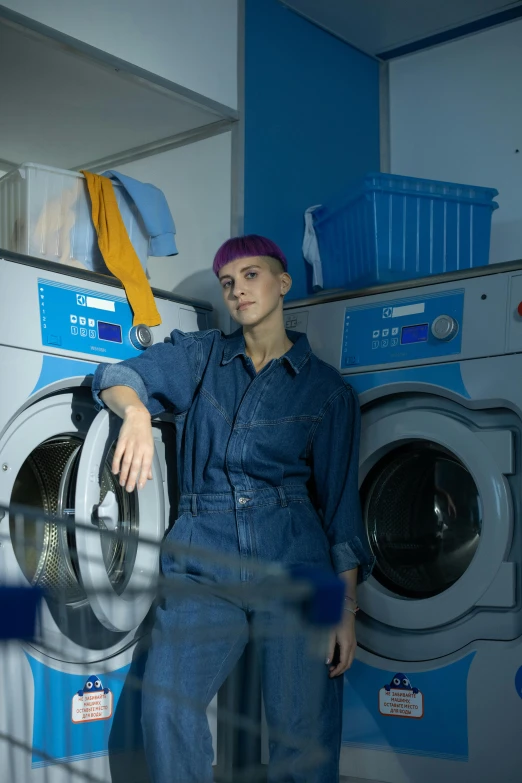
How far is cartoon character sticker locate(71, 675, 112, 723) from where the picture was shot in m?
2.15

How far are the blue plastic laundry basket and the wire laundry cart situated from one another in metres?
1.01

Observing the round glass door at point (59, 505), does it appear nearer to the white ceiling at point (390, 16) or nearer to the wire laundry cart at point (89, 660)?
the wire laundry cart at point (89, 660)

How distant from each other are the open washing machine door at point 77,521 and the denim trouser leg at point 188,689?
121 millimetres

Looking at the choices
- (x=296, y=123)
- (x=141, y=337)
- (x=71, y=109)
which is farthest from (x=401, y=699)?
(x=71, y=109)

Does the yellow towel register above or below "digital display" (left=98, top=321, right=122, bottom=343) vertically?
above

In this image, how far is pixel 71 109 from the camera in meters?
2.99

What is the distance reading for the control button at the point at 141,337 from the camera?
8.07 feet

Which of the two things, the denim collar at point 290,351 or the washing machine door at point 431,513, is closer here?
the washing machine door at point 431,513

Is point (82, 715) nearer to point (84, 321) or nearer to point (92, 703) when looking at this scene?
point (92, 703)

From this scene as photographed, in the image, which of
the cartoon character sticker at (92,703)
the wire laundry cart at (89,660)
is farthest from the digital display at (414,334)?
the cartoon character sticker at (92,703)

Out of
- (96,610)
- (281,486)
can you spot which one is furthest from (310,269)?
(96,610)

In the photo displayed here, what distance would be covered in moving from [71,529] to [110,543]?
1.67ft

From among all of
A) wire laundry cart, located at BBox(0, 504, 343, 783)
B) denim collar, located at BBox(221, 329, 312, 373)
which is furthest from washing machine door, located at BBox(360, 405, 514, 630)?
wire laundry cart, located at BBox(0, 504, 343, 783)

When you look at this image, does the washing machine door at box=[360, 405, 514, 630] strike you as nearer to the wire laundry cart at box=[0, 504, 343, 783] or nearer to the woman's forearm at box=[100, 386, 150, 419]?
the wire laundry cart at box=[0, 504, 343, 783]
